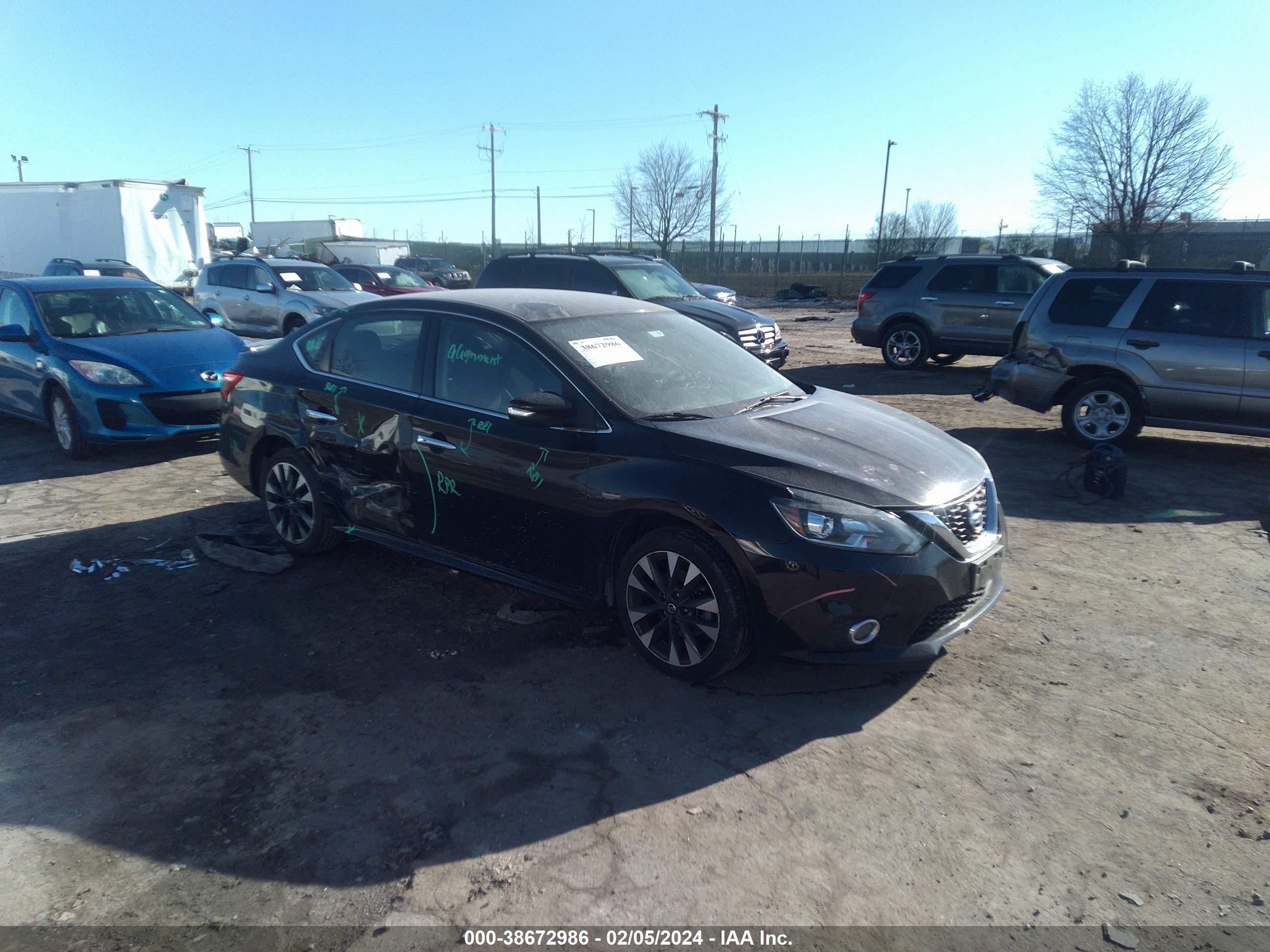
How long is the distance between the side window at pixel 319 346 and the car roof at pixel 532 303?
1.11 ft

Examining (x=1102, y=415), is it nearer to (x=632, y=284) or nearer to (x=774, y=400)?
(x=774, y=400)

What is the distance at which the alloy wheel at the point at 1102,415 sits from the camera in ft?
28.1

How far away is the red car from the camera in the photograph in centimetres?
2112

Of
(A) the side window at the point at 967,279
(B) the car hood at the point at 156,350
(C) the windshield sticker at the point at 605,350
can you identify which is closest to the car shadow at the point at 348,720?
(C) the windshield sticker at the point at 605,350

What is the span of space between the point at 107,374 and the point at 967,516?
7.63 metres

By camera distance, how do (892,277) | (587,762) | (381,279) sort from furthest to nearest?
(381,279), (892,277), (587,762)

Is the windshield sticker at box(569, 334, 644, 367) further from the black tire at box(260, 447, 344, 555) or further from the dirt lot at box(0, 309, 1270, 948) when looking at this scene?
the black tire at box(260, 447, 344, 555)

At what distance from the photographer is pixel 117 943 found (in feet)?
8.36

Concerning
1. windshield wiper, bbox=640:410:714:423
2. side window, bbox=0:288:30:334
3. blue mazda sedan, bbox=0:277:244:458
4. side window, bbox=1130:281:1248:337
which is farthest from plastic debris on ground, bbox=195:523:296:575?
side window, bbox=1130:281:1248:337

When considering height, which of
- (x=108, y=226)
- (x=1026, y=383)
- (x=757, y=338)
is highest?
(x=108, y=226)

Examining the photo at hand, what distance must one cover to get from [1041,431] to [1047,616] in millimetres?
5590

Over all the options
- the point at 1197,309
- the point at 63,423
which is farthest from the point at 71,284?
the point at 1197,309

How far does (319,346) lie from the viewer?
18.1 feet

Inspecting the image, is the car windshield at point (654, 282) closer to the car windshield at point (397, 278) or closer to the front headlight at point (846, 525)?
the front headlight at point (846, 525)
